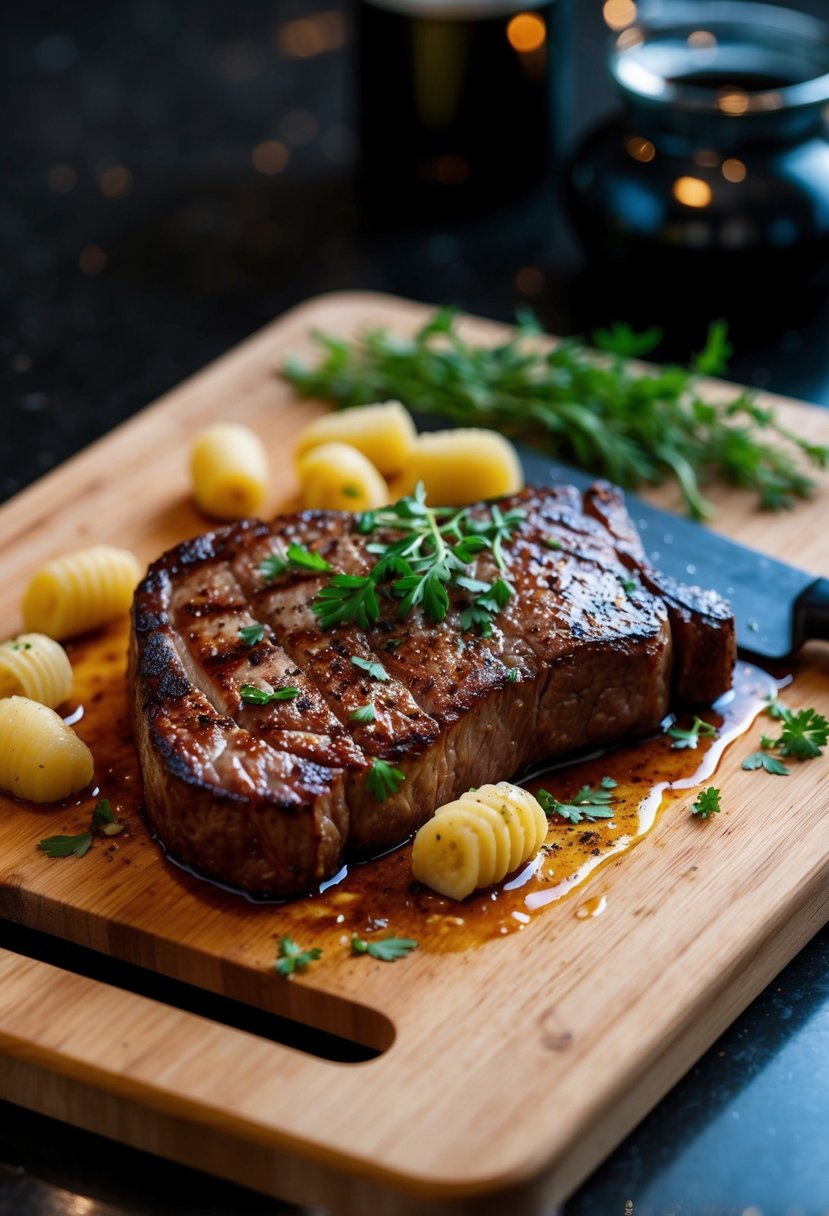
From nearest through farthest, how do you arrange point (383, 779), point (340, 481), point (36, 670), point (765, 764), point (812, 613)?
point (383, 779)
point (765, 764)
point (36, 670)
point (812, 613)
point (340, 481)

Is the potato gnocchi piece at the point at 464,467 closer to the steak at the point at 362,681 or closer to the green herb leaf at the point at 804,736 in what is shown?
the steak at the point at 362,681

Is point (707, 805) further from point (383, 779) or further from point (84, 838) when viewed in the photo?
point (84, 838)

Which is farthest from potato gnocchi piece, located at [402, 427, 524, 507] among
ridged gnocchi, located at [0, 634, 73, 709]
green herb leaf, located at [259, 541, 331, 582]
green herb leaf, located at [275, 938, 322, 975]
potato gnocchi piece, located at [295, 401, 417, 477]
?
green herb leaf, located at [275, 938, 322, 975]

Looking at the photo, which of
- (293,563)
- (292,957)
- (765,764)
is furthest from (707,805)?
(293,563)

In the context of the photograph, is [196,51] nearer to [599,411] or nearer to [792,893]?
[599,411]

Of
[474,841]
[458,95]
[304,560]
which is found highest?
[458,95]

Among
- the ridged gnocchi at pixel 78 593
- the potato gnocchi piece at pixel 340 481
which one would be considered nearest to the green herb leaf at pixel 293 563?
the ridged gnocchi at pixel 78 593
